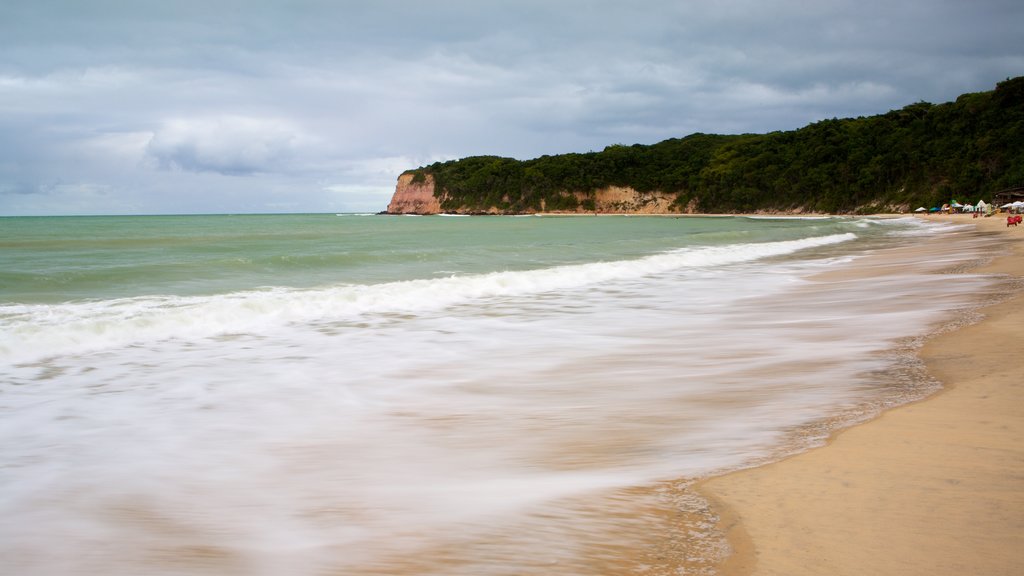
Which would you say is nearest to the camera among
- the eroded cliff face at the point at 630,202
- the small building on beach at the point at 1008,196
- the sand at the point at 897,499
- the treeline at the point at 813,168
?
the sand at the point at 897,499

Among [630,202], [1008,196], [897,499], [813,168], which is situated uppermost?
[813,168]

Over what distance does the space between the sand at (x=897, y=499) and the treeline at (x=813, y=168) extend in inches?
3303

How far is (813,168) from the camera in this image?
101 meters

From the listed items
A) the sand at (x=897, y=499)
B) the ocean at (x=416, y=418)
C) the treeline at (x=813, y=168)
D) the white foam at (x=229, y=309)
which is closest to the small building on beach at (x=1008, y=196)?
the treeline at (x=813, y=168)

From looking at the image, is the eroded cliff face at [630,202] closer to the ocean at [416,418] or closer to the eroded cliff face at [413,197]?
the eroded cliff face at [413,197]

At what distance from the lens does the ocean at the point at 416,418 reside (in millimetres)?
3057

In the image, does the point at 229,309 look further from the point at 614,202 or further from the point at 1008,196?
the point at 614,202

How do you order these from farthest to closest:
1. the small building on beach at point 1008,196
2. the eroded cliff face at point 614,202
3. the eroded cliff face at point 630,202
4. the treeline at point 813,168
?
the eroded cliff face at point 614,202, the eroded cliff face at point 630,202, the treeline at point 813,168, the small building on beach at point 1008,196

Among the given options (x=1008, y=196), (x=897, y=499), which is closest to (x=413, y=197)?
(x=1008, y=196)

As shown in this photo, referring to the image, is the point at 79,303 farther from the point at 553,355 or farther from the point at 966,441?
the point at 966,441

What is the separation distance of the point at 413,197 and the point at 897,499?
172451 millimetres

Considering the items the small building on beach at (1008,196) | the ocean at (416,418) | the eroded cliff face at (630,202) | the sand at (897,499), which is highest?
the eroded cliff face at (630,202)

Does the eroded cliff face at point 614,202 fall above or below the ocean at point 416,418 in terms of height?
above

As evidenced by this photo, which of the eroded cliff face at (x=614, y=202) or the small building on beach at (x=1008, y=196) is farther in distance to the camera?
the eroded cliff face at (x=614, y=202)
